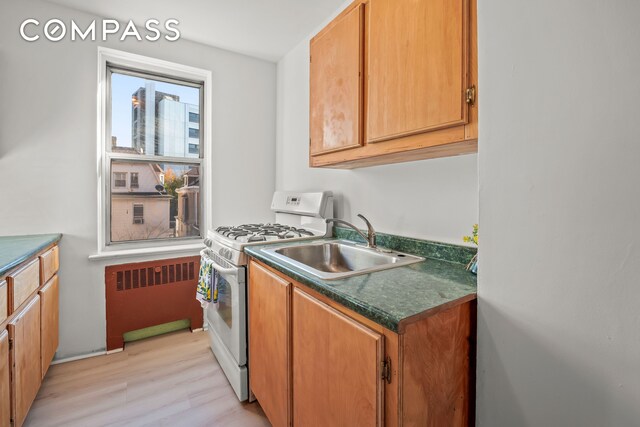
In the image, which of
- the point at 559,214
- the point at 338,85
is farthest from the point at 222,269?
the point at 559,214

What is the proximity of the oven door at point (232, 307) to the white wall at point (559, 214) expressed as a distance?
118 cm

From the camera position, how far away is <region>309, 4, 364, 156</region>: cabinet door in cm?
141

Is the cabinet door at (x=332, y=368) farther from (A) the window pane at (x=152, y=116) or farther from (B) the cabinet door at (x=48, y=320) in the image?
(A) the window pane at (x=152, y=116)

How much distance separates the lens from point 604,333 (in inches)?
25.7

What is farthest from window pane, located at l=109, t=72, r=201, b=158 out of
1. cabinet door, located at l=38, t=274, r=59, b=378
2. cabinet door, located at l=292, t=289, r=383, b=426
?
cabinet door, located at l=292, t=289, r=383, b=426

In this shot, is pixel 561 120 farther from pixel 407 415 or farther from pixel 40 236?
pixel 40 236

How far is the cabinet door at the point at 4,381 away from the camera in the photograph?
3.82ft

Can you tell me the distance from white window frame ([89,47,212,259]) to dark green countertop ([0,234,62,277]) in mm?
339

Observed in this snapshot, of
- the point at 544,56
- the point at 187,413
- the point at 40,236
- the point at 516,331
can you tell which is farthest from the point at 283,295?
the point at 40,236

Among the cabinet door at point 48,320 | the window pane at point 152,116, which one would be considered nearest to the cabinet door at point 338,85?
the window pane at point 152,116

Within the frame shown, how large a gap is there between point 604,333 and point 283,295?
38.7 inches

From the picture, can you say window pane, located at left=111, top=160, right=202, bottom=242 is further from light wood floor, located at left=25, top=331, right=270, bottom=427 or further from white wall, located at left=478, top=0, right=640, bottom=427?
white wall, located at left=478, top=0, right=640, bottom=427

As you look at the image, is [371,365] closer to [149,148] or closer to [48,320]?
[48,320]

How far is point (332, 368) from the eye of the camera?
0.98 metres
